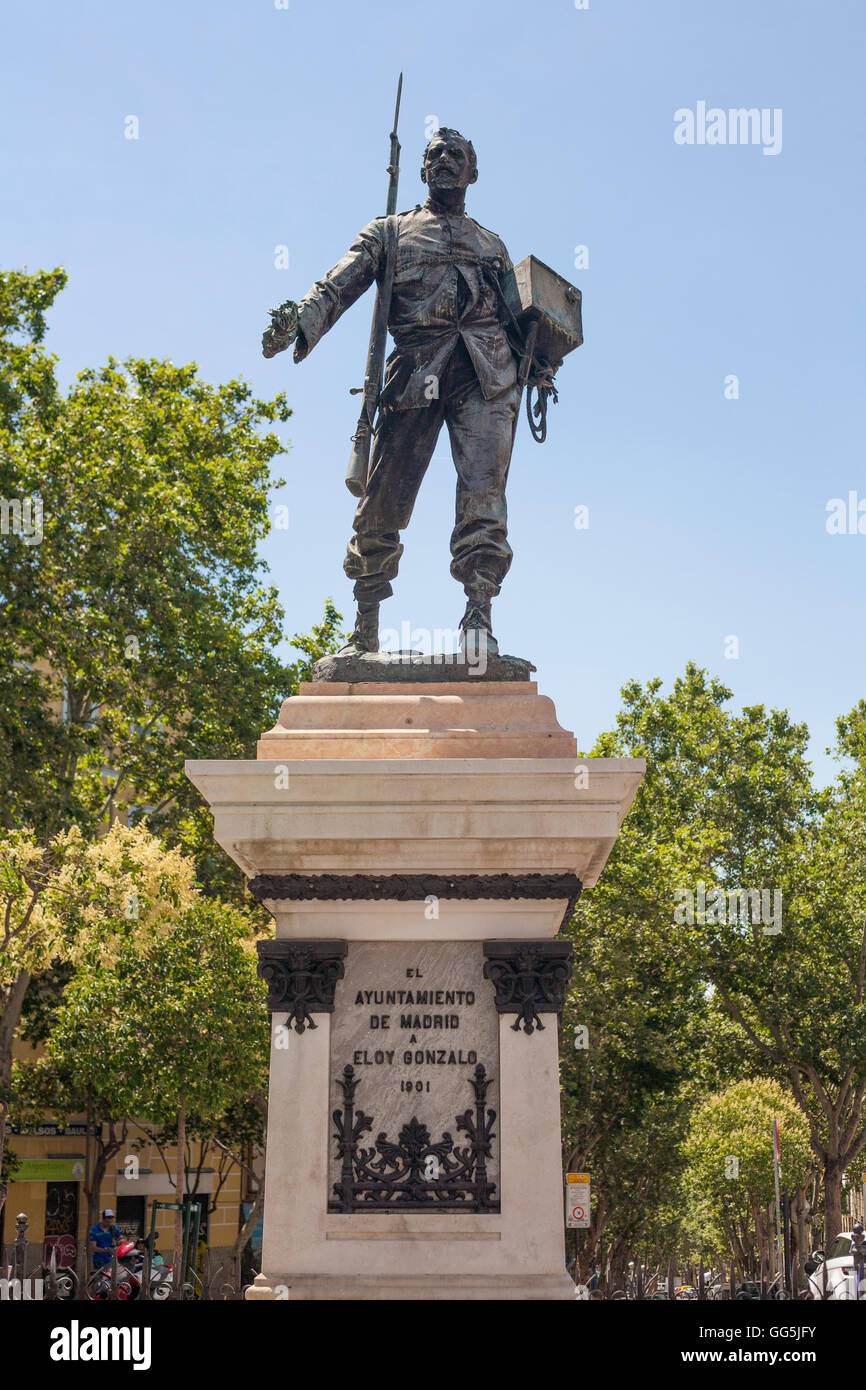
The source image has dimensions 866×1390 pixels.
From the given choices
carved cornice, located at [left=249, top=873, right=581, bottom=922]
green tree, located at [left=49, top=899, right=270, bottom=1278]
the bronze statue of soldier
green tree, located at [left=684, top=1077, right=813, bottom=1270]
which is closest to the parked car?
carved cornice, located at [left=249, top=873, right=581, bottom=922]

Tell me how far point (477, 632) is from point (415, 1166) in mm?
2831

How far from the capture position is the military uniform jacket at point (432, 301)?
8.21m

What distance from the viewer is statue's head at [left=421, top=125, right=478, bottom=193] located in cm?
841

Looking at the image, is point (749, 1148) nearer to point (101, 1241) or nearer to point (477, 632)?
point (101, 1241)

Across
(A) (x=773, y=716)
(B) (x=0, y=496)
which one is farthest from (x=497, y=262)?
(A) (x=773, y=716)

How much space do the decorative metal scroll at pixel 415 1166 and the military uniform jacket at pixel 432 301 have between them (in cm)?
397

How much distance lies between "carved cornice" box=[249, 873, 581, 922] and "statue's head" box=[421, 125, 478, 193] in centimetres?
414

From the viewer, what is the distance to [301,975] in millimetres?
6922

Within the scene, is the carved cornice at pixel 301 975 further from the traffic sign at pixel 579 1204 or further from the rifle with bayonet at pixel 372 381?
the traffic sign at pixel 579 1204

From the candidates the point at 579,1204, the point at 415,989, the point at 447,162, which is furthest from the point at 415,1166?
the point at 579,1204

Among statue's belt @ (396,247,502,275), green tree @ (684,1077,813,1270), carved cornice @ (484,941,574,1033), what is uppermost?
statue's belt @ (396,247,502,275)

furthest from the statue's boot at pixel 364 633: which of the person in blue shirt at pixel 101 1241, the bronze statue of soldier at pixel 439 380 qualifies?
the person in blue shirt at pixel 101 1241

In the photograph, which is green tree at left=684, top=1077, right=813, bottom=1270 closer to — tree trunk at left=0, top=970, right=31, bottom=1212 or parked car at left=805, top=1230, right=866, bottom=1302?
tree trunk at left=0, top=970, right=31, bottom=1212
